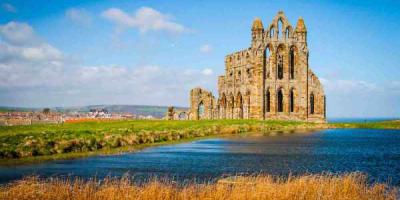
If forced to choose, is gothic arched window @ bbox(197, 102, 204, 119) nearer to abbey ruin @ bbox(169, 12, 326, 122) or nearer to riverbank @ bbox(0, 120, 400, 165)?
abbey ruin @ bbox(169, 12, 326, 122)

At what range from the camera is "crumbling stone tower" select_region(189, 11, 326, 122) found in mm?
86688

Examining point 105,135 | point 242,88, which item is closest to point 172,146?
point 105,135

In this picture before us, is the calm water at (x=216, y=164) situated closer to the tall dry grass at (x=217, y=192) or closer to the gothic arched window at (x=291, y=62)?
the tall dry grass at (x=217, y=192)

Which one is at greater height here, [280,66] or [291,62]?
[291,62]

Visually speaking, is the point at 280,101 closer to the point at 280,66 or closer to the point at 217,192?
the point at 280,66

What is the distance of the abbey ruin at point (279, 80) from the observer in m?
86.7

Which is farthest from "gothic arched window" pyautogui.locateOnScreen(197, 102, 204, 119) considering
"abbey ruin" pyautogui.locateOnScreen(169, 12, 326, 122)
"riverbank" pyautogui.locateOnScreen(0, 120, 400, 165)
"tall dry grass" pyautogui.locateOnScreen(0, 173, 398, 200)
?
"tall dry grass" pyautogui.locateOnScreen(0, 173, 398, 200)

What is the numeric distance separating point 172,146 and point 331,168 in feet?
54.7

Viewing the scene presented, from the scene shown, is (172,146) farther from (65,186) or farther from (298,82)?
(298,82)

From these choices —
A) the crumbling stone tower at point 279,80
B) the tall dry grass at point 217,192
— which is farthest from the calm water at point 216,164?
the crumbling stone tower at point 279,80

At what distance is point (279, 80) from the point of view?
88.2 meters

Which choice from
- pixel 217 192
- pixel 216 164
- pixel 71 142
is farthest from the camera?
pixel 71 142

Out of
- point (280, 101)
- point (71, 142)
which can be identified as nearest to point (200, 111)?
point (280, 101)

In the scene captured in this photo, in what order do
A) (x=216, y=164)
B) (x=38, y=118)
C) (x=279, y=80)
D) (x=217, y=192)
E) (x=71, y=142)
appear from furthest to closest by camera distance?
(x=279, y=80) < (x=38, y=118) < (x=71, y=142) < (x=216, y=164) < (x=217, y=192)
